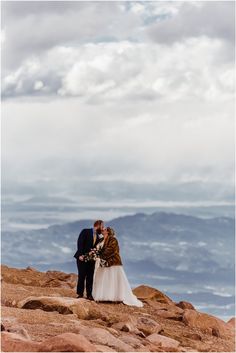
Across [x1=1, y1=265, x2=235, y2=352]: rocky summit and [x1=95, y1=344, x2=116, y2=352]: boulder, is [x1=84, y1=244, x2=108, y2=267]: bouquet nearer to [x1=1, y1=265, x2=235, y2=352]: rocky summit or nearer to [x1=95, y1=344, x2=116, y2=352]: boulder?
[x1=1, y1=265, x2=235, y2=352]: rocky summit

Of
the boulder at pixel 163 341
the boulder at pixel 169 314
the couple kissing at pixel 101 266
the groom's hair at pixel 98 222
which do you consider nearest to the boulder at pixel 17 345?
the boulder at pixel 163 341

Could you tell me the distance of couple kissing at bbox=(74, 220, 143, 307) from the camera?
2819 centimetres

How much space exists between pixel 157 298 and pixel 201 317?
497 cm

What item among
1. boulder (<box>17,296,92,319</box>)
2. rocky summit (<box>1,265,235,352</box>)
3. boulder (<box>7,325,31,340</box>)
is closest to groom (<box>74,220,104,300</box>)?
rocky summit (<box>1,265,235,352</box>)

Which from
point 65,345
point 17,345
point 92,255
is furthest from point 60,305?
point 65,345

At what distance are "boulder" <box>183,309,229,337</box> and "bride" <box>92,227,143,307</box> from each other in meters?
2.20

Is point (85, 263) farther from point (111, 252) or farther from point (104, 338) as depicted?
point (104, 338)

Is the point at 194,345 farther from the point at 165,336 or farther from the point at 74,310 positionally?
the point at 74,310

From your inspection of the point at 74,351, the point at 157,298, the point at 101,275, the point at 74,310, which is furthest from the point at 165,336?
the point at 157,298

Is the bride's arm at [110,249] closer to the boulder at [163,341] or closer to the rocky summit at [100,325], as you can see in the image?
the rocky summit at [100,325]

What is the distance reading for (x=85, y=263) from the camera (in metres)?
28.5

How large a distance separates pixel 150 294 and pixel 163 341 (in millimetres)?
11379

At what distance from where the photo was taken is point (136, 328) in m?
24.1

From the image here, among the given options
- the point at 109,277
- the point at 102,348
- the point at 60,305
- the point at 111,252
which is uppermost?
the point at 111,252
